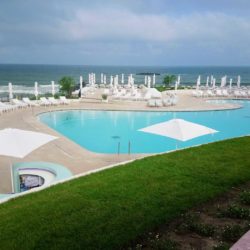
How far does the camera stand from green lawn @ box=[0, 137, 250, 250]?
13.5 feet

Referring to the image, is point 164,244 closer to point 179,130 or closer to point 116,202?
point 116,202

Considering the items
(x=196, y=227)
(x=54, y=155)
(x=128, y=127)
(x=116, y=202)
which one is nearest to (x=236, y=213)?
(x=196, y=227)

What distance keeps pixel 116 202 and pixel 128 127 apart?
39.7ft

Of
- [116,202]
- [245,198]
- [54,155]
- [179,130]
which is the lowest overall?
[54,155]

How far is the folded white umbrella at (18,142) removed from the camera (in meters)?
7.12

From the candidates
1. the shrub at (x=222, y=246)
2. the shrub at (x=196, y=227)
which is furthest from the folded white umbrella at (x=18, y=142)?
the shrub at (x=222, y=246)

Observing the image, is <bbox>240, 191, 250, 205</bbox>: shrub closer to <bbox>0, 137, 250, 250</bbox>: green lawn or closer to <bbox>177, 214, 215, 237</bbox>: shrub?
<bbox>0, 137, 250, 250</bbox>: green lawn

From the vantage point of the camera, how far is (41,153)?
1087 cm

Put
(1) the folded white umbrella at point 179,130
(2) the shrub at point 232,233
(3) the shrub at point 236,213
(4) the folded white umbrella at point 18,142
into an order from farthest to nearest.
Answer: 1. (1) the folded white umbrella at point 179,130
2. (4) the folded white umbrella at point 18,142
3. (3) the shrub at point 236,213
4. (2) the shrub at point 232,233

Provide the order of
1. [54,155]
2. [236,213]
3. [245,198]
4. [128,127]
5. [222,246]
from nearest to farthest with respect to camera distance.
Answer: [222,246]
[236,213]
[245,198]
[54,155]
[128,127]

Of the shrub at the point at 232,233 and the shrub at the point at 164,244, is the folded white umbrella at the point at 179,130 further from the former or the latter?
the shrub at the point at 164,244

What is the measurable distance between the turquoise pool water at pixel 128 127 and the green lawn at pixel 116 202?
4.60m

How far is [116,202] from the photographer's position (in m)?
5.21

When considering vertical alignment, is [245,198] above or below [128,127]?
above
